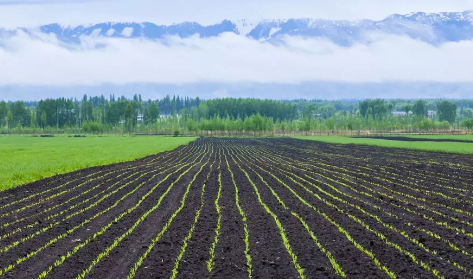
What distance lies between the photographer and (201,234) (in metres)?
14.2

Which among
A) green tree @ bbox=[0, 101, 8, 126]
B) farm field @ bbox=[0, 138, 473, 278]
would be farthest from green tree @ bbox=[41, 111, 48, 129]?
farm field @ bbox=[0, 138, 473, 278]

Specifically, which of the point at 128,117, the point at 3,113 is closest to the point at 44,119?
the point at 3,113

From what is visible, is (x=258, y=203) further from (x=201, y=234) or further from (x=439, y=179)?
(x=439, y=179)

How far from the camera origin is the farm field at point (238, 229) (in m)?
11.0

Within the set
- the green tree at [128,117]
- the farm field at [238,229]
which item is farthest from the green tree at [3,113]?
the farm field at [238,229]

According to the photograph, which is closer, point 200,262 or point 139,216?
point 200,262

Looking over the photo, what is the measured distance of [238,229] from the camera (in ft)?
48.8

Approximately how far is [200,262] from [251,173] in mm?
20995

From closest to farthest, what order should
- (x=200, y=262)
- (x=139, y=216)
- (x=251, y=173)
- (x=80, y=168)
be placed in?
(x=200, y=262), (x=139, y=216), (x=251, y=173), (x=80, y=168)

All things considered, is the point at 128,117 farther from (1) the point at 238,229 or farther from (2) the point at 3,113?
(1) the point at 238,229

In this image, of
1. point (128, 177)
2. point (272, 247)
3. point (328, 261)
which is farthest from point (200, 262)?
point (128, 177)

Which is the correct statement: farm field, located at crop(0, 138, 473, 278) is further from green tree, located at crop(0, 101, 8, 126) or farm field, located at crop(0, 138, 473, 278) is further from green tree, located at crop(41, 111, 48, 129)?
green tree, located at crop(0, 101, 8, 126)

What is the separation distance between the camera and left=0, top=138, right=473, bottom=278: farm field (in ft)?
36.2

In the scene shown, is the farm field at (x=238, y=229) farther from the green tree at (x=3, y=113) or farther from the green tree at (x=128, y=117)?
the green tree at (x=3, y=113)
